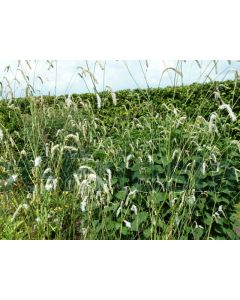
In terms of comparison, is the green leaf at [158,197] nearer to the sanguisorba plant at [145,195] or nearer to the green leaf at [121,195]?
the sanguisorba plant at [145,195]

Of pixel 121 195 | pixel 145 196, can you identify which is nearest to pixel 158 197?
pixel 145 196

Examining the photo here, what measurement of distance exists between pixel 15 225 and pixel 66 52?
5.16 ft

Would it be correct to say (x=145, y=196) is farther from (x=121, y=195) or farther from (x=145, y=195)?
(x=121, y=195)

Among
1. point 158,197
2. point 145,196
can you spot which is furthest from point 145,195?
point 158,197

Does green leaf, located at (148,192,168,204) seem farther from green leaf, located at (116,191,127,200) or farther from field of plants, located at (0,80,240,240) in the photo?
green leaf, located at (116,191,127,200)

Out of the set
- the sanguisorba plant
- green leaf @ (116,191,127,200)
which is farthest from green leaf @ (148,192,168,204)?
green leaf @ (116,191,127,200)

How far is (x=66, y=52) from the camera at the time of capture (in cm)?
438

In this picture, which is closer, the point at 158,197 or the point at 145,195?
the point at 158,197

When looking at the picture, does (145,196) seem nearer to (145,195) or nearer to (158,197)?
(145,195)

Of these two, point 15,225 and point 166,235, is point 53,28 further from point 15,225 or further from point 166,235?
point 166,235

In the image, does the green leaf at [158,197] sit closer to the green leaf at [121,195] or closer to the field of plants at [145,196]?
the field of plants at [145,196]

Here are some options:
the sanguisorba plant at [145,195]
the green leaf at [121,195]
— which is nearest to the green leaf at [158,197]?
the sanguisorba plant at [145,195]

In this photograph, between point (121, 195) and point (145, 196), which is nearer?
point (121, 195)

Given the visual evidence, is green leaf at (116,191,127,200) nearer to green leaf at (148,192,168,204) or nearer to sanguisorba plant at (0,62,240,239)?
sanguisorba plant at (0,62,240,239)
